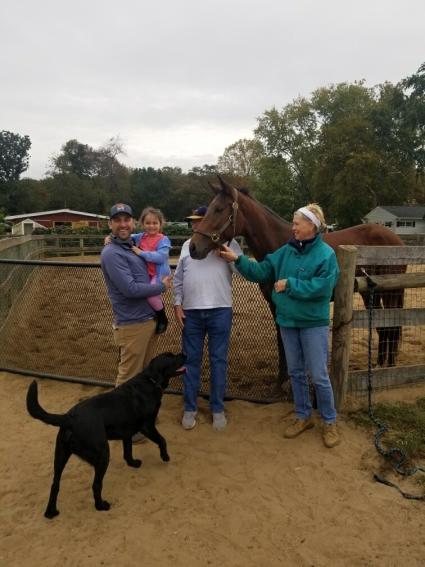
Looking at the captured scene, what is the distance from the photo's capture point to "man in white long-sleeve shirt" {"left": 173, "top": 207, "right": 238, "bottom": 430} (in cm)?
372

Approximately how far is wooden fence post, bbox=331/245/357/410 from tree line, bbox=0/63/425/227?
3037 cm

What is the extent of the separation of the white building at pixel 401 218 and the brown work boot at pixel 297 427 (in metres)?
44.1

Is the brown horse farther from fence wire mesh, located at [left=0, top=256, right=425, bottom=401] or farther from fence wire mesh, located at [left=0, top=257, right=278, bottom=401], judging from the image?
fence wire mesh, located at [left=0, top=257, right=278, bottom=401]

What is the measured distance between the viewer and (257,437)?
3771 millimetres

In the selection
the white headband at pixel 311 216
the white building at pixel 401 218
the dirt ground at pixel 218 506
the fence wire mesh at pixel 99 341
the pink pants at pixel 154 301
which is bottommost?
the dirt ground at pixel 218 506

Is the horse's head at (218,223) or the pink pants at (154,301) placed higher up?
the horse's head at (218,223)

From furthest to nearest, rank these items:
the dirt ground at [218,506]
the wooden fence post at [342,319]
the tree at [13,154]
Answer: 1. the tree at [13,154]
2. the wooden fence post at [342,319]
3. the dirt ground at [218,506]

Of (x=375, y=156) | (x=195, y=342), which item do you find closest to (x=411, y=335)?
(x=195, y=342)

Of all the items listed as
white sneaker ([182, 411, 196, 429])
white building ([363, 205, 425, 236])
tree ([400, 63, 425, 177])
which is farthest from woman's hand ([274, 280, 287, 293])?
white building ([363, 205, 425, 236])

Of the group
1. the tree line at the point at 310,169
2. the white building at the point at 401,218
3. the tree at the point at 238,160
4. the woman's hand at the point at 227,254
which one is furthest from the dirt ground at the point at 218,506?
the tree at the point at 238,160

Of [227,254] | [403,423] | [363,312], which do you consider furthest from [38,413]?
[403,423]

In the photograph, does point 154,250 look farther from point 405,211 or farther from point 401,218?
point 405,211

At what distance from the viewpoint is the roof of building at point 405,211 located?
45594 mm

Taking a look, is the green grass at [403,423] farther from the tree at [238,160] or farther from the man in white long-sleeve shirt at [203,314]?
the tree at [238,160]
